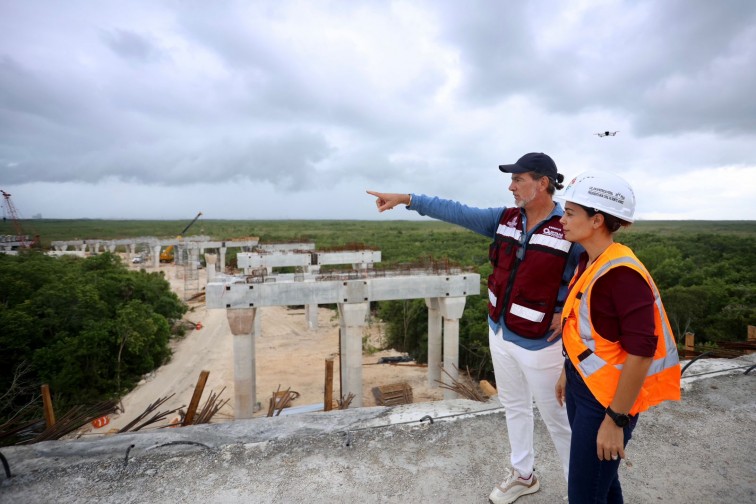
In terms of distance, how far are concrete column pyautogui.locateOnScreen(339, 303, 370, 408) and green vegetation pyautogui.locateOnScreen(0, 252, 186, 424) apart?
8.80 metres

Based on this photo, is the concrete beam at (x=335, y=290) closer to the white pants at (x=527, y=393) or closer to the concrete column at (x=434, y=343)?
the concrete column at (x=434, y=343)

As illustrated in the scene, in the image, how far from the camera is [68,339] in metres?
14.8

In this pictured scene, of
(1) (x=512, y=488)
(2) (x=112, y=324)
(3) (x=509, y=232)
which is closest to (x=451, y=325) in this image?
(1) (x=512, y=488)

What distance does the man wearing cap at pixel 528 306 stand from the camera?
2.63 m

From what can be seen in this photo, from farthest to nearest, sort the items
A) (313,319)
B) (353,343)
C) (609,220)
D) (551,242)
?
(313,319), (353,343), (551,242), (609,220)

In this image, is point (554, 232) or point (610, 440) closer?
point (610, 440)

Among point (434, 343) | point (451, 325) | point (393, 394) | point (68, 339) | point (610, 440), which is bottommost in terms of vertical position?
point (393, 394)

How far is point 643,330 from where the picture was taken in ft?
5.82

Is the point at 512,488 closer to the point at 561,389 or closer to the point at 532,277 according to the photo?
the point at 561,389

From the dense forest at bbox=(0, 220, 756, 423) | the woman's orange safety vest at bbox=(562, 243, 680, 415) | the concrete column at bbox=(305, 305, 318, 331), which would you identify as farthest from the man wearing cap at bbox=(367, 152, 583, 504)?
the concrete column at bbox=(305, 305, 318, 331)

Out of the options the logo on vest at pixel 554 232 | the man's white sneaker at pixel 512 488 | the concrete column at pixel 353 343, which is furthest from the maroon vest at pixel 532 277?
the concrete column at pixel 353 343

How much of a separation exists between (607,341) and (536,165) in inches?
48.6

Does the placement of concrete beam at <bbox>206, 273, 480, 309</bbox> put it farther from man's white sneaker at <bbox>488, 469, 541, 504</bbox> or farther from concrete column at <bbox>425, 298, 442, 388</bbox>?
man's white sneaker at <bbox>488, 469, 541, 504</bbox>

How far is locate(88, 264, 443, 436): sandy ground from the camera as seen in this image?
1588 cm
